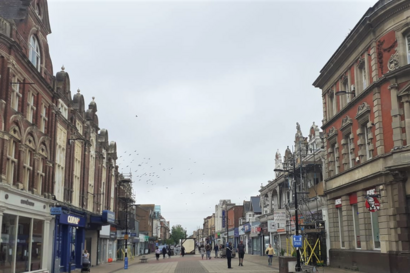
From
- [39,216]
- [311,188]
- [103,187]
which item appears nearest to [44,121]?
[39,216]

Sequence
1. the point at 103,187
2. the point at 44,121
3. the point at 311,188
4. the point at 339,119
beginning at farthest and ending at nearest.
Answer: the point at 103,187, the point at 311,188, the point at 339,119, the point at 44,121

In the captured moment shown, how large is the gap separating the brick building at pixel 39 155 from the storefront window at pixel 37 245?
0.06 metres

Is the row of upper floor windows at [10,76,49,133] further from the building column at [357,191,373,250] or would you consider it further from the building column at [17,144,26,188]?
the building column at [357,191,373,250]

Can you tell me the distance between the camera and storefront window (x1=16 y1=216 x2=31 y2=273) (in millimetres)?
22906

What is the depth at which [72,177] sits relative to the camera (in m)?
33.4

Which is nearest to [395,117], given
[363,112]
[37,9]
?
[363,112]

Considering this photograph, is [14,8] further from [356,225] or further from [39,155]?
[356,225]

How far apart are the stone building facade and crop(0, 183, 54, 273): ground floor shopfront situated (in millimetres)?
17916

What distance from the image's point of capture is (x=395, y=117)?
890 inches

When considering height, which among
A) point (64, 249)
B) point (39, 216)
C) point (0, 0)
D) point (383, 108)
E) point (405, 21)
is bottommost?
point (64, 249)

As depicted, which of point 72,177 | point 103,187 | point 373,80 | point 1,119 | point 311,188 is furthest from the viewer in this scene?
point 103,187

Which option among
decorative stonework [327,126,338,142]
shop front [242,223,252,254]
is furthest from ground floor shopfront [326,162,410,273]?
shop front [242,223,252,254]

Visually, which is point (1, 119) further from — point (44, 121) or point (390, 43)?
point (390, 43)

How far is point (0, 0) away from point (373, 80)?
21.0m
